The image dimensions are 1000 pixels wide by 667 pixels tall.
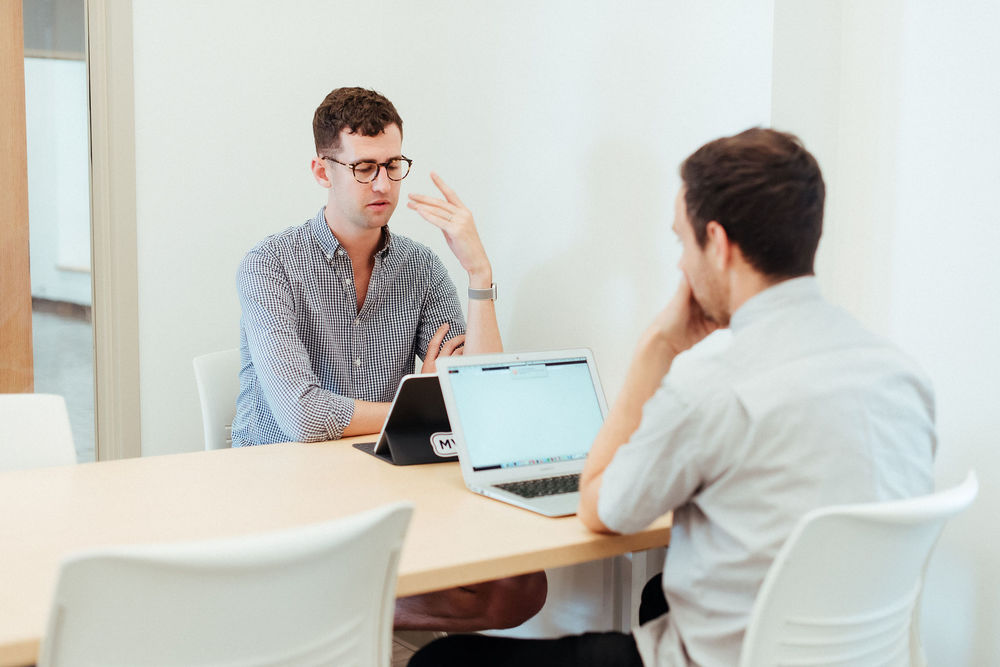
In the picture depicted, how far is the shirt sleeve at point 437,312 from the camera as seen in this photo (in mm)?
2662

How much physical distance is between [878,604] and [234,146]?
261 centimetres

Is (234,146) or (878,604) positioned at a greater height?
(234,146)

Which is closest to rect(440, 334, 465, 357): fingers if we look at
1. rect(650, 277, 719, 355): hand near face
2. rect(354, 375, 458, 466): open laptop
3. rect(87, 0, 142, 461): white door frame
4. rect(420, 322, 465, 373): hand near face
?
rect(420, 322, 465, 373): hand near face

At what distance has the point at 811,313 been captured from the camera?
1309mm

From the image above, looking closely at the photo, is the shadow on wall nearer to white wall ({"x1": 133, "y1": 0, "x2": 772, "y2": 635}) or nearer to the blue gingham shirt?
white wall ({"x1": 133, "y1": 0, "x2": 772, "y2": 635})

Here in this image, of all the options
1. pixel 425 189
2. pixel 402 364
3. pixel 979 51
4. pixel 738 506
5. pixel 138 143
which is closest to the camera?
pixel 738 506

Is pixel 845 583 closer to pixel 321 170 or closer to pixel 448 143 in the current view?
pixel 321 170

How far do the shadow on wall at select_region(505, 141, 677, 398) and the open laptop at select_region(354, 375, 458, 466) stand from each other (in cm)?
73

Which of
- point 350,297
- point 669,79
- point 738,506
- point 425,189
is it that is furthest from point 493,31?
point 738,506

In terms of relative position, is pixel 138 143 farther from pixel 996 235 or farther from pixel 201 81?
pixel 996 235

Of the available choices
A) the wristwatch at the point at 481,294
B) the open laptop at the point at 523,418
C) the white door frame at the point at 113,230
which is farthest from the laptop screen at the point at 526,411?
the white door frame at the point at 113,230

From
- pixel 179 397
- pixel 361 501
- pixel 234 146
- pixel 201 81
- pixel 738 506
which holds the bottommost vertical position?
pixel 179 397

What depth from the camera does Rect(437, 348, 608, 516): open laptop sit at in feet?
5.82

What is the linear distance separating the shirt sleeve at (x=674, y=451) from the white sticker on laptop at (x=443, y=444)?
70cm
